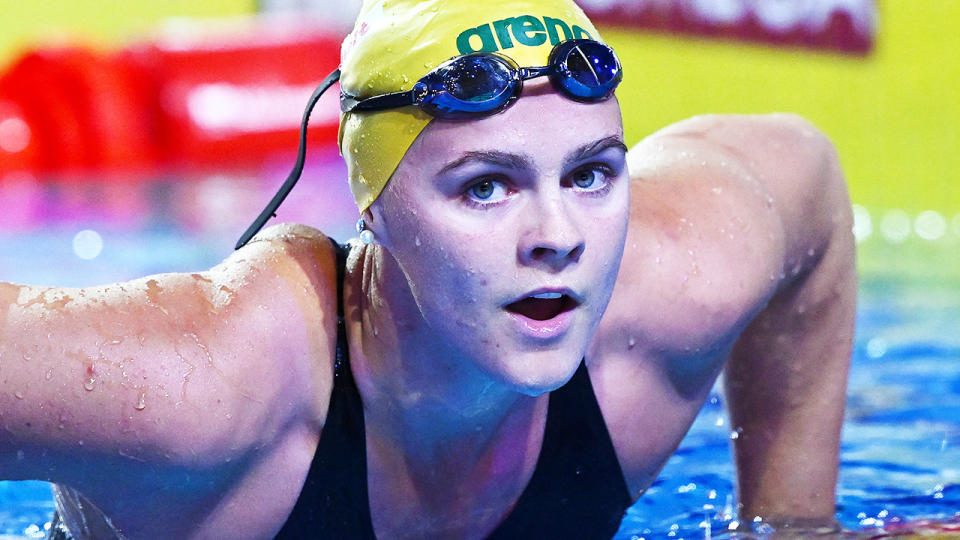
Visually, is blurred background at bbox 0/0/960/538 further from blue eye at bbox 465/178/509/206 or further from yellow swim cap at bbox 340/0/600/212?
blue eye at bbox 465/178/509/206

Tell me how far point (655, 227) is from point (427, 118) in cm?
63

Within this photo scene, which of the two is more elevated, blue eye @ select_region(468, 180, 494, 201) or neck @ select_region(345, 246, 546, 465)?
blue eye @ select_region(468, 180, 494, 201)

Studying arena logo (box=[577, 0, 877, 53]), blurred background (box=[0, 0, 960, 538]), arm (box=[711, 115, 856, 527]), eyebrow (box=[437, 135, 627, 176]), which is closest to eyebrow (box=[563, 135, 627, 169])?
eyebrow (box=[437, 135, 627, 176])

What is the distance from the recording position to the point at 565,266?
5.33 ft

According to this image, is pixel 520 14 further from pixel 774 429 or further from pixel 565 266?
pixel 774 429

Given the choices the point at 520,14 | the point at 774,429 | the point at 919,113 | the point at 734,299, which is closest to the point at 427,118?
the point at 520,14

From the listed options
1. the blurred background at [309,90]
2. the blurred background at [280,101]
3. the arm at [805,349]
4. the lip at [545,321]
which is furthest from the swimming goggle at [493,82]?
the blurred background at [309,90]

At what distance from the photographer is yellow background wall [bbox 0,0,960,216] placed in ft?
23.0

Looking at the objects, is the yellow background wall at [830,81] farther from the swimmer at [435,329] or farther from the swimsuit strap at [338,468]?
the swimsuit strap at [338,468]

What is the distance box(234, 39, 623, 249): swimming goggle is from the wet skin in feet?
0.08

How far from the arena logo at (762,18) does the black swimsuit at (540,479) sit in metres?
5.41

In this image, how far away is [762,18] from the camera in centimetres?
736

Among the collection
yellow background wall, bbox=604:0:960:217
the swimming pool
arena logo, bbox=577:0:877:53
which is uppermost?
arena logo, bbox=577:0:877:53

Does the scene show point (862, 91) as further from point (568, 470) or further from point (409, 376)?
point (409, 376)
